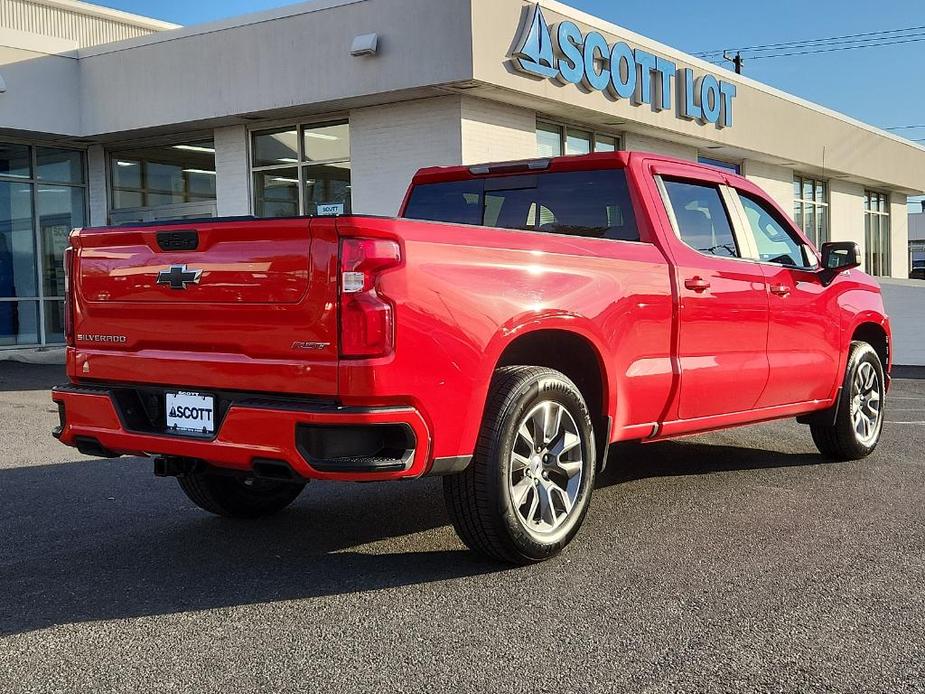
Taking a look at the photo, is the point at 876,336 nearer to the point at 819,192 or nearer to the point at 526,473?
the point at 526,473

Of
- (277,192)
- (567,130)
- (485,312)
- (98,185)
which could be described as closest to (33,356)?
(98,185)

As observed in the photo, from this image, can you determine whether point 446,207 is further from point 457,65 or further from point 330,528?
point 457,65

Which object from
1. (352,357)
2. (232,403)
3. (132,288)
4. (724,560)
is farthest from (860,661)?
(132,288)

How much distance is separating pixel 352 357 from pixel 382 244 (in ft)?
1.47

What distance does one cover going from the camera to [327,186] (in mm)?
15961

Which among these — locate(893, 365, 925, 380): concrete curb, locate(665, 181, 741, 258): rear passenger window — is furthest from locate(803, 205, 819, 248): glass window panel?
locate(665, 181, 741, 258): rear passenger window

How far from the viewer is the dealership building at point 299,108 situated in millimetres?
14148

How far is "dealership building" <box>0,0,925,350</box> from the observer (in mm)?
14148

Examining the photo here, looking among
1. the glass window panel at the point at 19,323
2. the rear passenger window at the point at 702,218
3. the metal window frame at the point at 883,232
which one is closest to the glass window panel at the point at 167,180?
the glass window panel at the point at 19,323

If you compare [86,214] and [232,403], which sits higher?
[86,214]

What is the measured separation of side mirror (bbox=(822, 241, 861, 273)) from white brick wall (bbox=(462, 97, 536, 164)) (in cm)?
819

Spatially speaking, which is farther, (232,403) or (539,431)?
(539,431)

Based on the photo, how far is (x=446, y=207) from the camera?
6.33 m

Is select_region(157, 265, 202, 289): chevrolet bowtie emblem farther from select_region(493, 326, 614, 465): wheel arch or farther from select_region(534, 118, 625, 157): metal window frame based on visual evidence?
select_region(534, 118, 625, 157): metal window frame
